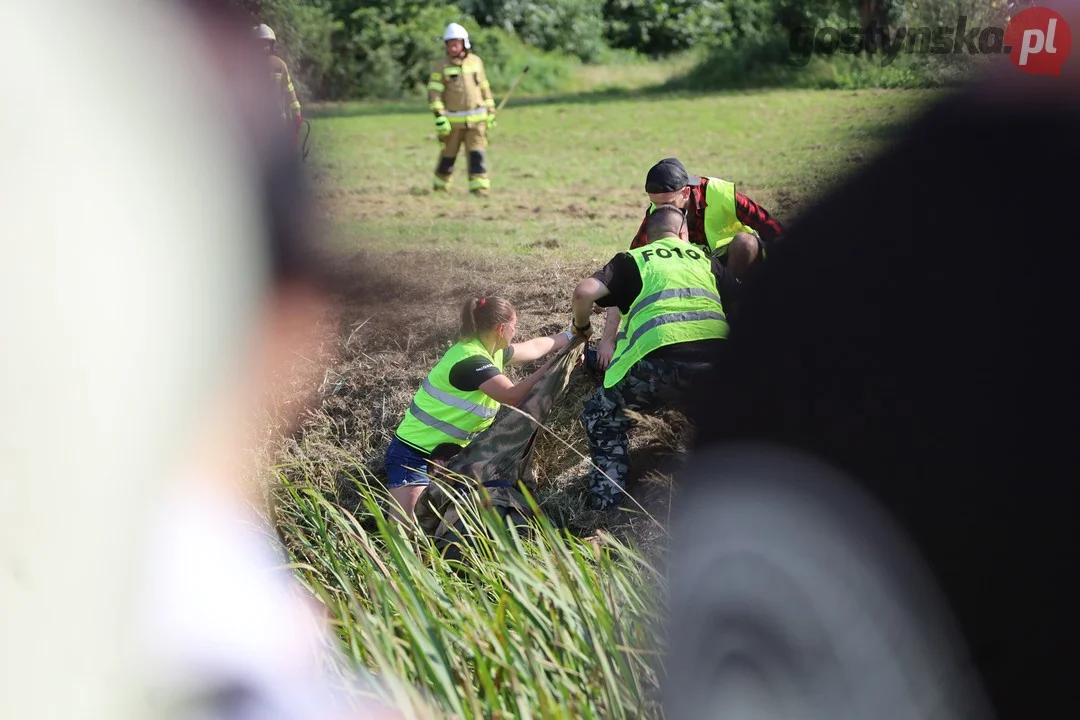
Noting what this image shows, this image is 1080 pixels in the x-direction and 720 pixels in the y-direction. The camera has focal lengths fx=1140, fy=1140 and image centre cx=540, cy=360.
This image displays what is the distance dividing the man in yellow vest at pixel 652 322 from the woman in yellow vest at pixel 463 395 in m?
0.40

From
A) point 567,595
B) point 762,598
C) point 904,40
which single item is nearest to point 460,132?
point 904,40

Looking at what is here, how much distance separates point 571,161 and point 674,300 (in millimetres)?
8011

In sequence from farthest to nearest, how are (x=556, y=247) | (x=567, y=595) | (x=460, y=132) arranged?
(x=460, y=132) < (x=556, y=247) < (x=567, y=595)

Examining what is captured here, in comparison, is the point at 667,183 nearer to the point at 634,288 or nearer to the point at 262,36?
the point at 634,288

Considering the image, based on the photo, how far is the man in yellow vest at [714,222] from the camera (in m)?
5.07

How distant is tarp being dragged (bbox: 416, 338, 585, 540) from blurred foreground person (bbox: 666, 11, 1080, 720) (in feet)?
12.8

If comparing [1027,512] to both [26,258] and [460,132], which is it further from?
[460,132]

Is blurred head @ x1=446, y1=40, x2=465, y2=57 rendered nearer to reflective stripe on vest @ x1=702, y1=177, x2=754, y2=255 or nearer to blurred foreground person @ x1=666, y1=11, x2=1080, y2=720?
reflective stripe on vest @ x1=702, y1=177, x2=754, y2=255

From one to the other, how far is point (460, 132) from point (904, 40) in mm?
8341

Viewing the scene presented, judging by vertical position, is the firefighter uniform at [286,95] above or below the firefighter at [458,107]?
above

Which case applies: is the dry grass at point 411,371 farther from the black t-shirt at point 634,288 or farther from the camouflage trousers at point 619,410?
the black t-shirt at point 634,288

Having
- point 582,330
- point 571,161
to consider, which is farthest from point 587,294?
point 571,161

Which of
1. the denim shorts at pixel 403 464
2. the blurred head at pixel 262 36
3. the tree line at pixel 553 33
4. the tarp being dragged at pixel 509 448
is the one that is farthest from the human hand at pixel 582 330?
the tree line at pixel 553 33

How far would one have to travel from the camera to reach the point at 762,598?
1.17 m
